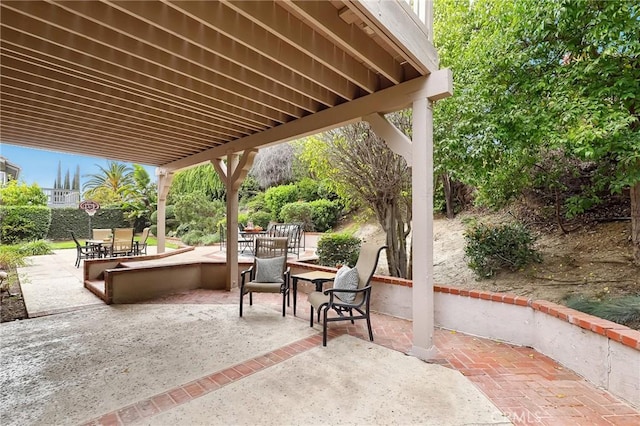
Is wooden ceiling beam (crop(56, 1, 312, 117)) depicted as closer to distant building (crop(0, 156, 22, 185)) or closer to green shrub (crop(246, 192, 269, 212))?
green shrub (crop(246, 192, 269, 212))

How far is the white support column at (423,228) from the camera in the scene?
3098mm

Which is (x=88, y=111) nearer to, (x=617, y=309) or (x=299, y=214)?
(x=617, y=309)

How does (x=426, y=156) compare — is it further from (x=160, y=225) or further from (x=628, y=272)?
(x=160, y=225)

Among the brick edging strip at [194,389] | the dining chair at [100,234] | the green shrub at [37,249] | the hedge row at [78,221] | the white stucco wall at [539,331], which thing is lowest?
the brick edging strip at [194,389]

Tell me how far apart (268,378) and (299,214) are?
967cm

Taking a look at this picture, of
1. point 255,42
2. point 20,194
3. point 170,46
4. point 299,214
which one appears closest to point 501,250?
point 255,42

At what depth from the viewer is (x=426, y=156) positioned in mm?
3090

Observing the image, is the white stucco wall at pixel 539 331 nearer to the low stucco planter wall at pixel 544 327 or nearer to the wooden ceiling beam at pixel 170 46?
the low stucco planter wall at pixel 544 327

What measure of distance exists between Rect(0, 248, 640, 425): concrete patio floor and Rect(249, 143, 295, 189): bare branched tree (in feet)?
36.6

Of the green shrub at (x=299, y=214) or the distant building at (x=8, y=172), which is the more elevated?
the distant building at (x=8, y=172)

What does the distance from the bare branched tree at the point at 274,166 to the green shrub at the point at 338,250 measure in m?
8.60

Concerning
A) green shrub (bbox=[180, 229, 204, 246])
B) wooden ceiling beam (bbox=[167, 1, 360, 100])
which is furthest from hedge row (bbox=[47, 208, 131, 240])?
wooden ceiling beam (bbox=[167, 1, 360, 100])

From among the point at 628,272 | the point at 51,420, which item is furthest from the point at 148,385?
the point at 628,272

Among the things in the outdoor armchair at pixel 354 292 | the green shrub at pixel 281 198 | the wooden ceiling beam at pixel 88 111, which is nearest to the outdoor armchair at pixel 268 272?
the outdoor armchair at pixel 354 292
